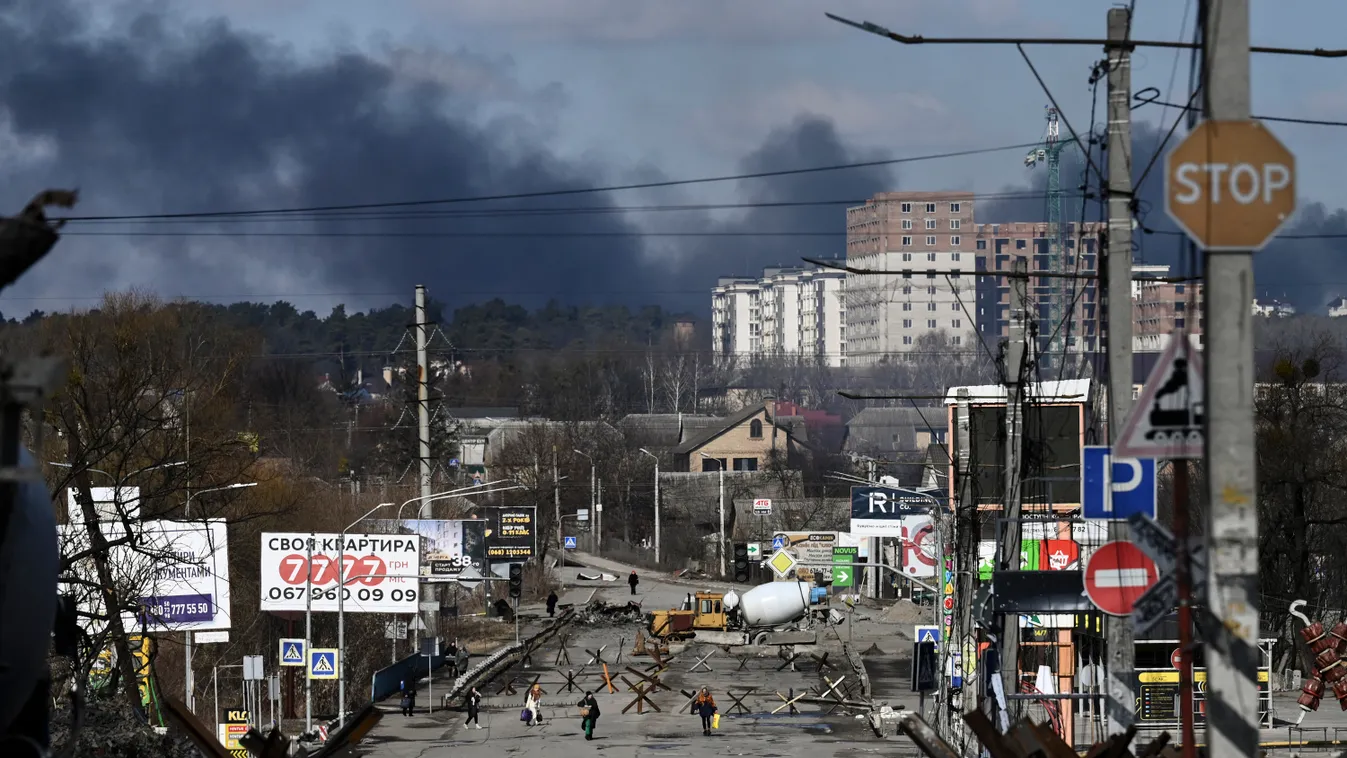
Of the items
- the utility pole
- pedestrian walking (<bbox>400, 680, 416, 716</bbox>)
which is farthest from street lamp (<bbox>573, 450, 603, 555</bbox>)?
the utility pole

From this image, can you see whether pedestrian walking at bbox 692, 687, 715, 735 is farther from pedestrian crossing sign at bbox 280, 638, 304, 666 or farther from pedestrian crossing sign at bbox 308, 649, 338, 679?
pedestrian crossing sign at bbox 280, 638, 304, 666

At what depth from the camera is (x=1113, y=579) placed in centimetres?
1430

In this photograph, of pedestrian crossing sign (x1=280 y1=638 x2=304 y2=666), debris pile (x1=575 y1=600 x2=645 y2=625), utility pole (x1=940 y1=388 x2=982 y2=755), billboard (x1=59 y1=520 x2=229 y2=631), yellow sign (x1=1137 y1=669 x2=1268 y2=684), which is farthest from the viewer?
debris pile (x1=575 y1=600 x2=645 y2=625)

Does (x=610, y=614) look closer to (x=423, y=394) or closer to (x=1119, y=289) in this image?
(x=423, y=394)

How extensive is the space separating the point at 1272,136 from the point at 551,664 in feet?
190

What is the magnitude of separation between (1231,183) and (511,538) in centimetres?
7782

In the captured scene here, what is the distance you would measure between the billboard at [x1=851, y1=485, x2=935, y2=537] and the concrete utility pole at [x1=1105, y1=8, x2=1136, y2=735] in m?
49.2

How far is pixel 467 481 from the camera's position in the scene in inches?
5394

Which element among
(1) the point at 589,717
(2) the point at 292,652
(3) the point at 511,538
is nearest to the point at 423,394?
(3) the point at 511,538

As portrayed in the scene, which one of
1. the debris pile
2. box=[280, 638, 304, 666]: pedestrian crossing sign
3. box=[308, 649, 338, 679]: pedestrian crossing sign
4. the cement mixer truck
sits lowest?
the debris pile

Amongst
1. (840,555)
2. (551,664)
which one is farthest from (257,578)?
(840,555)

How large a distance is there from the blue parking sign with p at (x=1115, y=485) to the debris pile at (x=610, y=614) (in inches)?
2650

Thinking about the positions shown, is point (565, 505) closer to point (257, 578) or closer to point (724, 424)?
point (724, 424)

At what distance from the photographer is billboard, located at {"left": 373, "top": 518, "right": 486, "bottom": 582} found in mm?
64875
